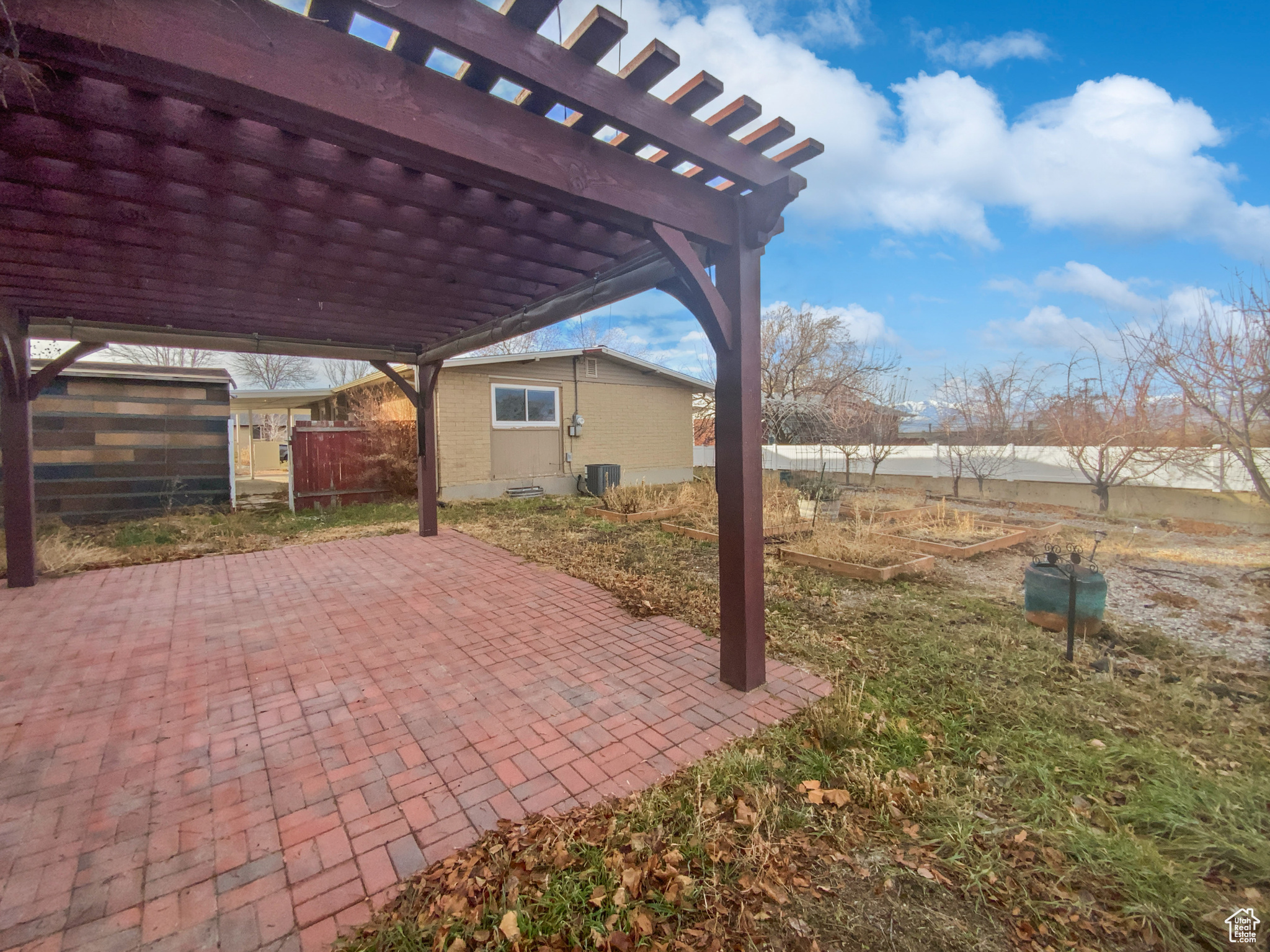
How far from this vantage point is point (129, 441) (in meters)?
8.23

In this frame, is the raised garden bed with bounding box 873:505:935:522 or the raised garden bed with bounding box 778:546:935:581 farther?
the raised garden bed with bounding box 873:505:935:522

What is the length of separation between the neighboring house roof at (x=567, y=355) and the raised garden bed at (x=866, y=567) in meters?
6.43

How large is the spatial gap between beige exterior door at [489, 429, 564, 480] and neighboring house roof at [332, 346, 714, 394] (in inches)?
62.5

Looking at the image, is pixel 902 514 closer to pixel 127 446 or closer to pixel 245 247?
pixel 245 247

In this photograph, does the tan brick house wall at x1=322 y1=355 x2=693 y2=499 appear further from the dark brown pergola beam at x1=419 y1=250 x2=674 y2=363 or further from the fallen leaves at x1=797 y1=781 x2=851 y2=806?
the fallen leaves at x1=797 y1=781 x2=851 y2=806

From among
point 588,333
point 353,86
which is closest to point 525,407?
point 353,86

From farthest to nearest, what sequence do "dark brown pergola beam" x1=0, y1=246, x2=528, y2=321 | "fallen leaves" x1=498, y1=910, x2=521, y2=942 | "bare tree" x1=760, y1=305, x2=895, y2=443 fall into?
"bare tree" x1=760, y1=305, x2=895, y2=443, "dark brown pergola beam" x1=0, y1=246, x2=528, y2=321, "fallen leaves" x1=498, y1=910, x2=521, y2=942

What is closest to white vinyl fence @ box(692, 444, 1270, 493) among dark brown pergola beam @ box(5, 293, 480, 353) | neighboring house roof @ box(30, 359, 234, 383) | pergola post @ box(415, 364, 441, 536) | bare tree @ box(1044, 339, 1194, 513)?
bare tree @ box(1044, 339, 1194, 513)

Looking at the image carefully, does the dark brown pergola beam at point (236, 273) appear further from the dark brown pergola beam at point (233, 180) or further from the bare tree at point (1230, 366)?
the bare tree at point (1230, 366)

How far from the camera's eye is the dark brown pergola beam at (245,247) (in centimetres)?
296

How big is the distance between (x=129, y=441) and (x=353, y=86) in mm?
9781

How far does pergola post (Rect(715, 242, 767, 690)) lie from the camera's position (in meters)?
2.79

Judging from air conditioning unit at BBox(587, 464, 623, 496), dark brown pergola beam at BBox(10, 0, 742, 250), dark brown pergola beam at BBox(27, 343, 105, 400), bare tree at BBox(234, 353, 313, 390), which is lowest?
air conditioning unit at BBox(587, 464, 623, 496)

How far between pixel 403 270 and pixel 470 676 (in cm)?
295
